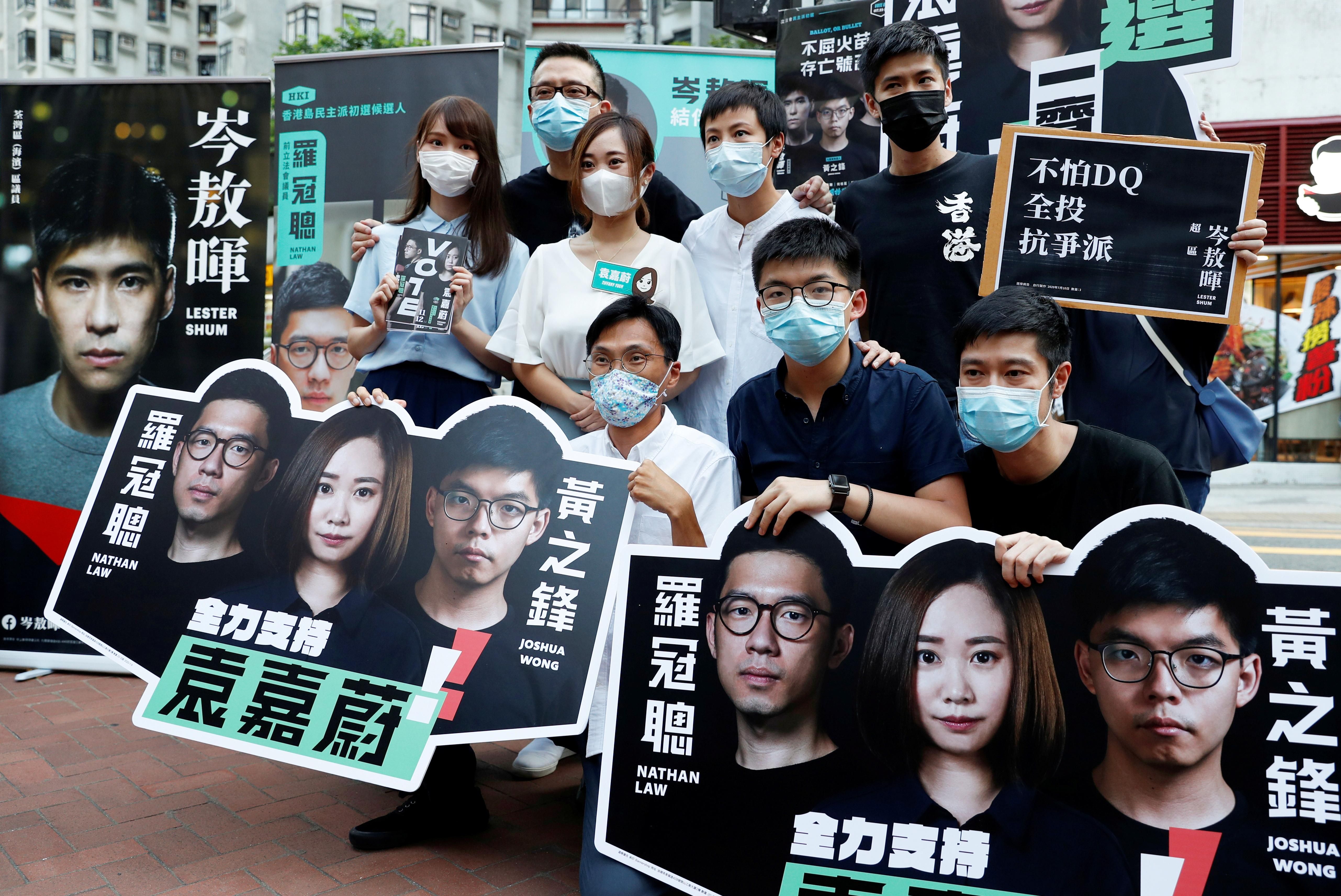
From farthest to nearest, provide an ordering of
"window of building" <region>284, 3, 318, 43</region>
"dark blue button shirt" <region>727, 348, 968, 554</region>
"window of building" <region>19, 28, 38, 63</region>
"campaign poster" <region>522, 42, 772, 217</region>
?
"window of building" <region>19, 28, 38, 63</region>, "window of building" <region>284, 3, 318, 43</region>, "campaign poster" <region>522, 42, 772, 217</region>, "dark blue button shirt" <region>727, 348, 968, 554</region>

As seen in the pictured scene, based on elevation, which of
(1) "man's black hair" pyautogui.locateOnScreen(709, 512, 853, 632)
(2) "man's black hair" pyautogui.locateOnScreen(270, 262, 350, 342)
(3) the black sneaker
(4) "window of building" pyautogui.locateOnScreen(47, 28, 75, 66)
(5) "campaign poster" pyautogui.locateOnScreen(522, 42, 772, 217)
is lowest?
(3) the black sneaker

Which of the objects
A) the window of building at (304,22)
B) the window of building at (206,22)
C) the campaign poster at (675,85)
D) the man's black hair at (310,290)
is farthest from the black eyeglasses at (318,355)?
the window of building at (206,22)

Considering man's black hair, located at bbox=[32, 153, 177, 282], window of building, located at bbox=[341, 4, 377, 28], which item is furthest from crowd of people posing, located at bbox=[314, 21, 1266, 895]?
→ window of building, located at bbox=[341, 4, 377, 28]

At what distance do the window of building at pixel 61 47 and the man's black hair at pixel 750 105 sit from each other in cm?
4825

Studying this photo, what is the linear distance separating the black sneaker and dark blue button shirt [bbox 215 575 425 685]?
58 centimetres

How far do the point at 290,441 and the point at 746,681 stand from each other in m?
1.74

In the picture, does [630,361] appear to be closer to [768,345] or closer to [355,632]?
[768,345]

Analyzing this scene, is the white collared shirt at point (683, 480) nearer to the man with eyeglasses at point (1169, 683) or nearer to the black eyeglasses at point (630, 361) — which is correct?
the black eyeglasses at point (630, 361)

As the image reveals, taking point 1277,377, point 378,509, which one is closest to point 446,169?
point 378,509

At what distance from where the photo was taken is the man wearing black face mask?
3.21 metres

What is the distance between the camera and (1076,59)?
4008mm

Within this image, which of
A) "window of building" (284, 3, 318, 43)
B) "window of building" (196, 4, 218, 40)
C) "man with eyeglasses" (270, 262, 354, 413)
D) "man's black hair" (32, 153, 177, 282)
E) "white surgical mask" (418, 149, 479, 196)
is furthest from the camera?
"window of building" (196, 4, 218, 40)

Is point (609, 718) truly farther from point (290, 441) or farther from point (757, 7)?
point (757, 7)

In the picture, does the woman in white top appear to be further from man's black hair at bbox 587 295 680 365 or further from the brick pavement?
the brick pavement
